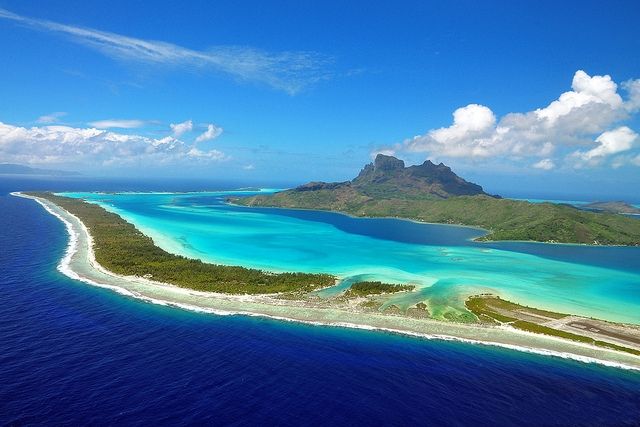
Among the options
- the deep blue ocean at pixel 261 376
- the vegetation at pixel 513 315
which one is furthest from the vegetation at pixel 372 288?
the deep blue ocean at pixel 261 376

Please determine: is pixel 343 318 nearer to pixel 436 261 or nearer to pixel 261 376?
pixel 261 376

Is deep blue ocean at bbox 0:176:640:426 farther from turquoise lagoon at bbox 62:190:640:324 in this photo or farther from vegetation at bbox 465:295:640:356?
turquoise lagoon at bbox 62:190:640:324

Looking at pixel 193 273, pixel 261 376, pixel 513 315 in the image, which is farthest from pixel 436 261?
pixel 261 376

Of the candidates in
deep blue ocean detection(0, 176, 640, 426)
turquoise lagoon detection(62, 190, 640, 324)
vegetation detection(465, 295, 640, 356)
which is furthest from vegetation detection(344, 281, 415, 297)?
deep blue ocean detection(0, 176, 640, 426)

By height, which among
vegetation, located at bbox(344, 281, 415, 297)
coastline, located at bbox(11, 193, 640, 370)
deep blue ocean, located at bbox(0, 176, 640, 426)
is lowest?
deep blue ocean, located at bbox(0, 176, 640, 426)

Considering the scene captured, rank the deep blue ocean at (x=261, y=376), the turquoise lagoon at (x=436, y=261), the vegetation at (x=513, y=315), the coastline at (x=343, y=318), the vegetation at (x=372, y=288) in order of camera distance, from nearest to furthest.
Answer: the deep blue ocean at (x=261, y=376) → the coastline at (x=343, y=318) → the vegetation at (x=513, y=315) → the vegetation at (x=372, y=288) → the turquoise lagoon at (x=436, y=261)

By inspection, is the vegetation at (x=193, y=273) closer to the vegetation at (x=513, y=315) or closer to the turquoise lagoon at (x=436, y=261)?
the turquoise lagoon at (x=436, y=261)

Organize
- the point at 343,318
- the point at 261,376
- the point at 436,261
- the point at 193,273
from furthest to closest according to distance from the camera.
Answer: the point at 436,261
the point at 193,273
the point at 343,318
the point at 261,376
